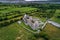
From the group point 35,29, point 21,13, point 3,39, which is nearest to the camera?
point 3,39

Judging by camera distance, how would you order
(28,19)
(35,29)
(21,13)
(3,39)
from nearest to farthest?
(3,39), (35,29), (28,19), (21,13)

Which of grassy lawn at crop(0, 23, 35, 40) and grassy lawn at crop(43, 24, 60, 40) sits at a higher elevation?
grassy lawn at crop(0, 23, 35, 40)

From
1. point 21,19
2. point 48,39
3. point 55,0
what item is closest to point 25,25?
point 21,19

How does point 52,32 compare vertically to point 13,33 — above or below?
below

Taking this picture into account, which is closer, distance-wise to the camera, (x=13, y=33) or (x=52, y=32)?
(x=13, y=33)

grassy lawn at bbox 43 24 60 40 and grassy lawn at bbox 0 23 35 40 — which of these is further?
grassy lawn at bbox 43 24 60 40

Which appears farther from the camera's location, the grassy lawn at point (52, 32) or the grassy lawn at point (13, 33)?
the grassy lawn at point (52, 32)

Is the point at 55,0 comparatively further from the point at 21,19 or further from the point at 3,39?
the point at 3,39

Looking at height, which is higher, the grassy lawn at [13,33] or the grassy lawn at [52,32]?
the grassy lawn at [13,33]
